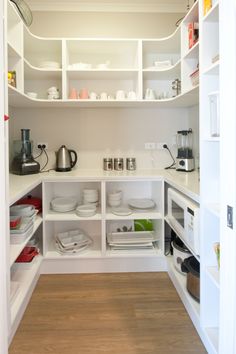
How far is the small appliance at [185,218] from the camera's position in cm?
164

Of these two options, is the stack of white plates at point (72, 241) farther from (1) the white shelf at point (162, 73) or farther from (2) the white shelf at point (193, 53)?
(2) the white shelf at point (193, 53)

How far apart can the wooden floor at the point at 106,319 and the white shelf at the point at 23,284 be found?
81mm

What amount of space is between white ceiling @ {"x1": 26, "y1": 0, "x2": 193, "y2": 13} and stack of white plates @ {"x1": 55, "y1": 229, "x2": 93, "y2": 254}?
7.32 feet

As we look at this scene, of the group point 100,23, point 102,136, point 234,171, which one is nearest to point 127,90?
point 102,136

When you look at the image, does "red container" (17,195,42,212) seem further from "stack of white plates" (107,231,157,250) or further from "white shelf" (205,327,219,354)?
"white shelf" (205,327,219,354)

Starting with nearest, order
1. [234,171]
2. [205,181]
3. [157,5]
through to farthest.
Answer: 1. [234,171]
2. [205,181]
3. [157,5]

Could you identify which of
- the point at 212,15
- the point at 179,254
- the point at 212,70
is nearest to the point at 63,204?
the point at 179,254

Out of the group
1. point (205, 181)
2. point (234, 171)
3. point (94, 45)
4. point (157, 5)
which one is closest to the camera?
point (234, 171)


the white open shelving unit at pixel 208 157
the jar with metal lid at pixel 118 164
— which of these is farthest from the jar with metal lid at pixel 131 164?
the white open shelving unit at pixel 208 157

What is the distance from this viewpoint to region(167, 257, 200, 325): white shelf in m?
1.74

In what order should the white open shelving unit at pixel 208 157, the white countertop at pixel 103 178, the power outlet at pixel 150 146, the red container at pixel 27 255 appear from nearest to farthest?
1. the white open shelving unit at pixel 208 157
2. the white countertop at pixel 103 178
3. the red container at pixel 27 255
4. the power outlet at pixel 150 146

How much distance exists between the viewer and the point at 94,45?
2.62m

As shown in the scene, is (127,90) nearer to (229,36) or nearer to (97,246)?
(97,246)

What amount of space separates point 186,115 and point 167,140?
323 mm
